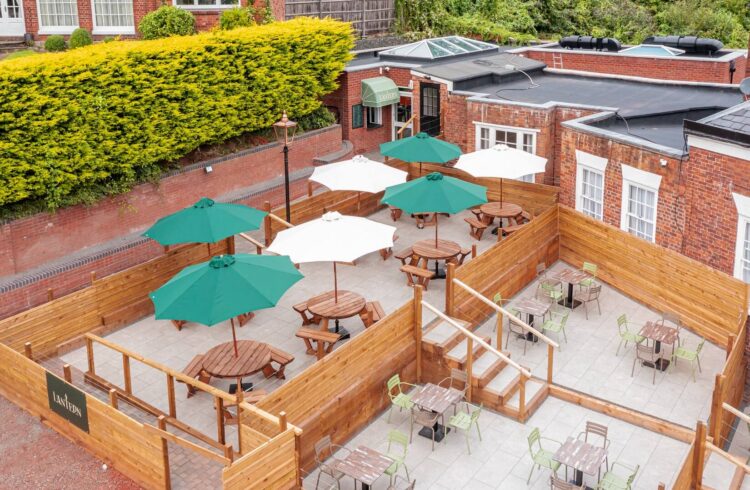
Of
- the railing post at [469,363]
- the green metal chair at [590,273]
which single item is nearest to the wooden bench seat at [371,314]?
the railing post at [469,363]

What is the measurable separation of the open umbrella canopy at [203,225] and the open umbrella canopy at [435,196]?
3259 millimetres

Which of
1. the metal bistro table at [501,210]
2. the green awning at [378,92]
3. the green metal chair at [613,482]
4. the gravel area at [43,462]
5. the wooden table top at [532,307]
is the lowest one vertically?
the green metal chair at [613,482]

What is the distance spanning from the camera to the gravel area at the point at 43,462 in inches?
463

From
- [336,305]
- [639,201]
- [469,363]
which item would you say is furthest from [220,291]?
[639,201]

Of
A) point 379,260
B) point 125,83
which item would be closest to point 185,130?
point 125,83

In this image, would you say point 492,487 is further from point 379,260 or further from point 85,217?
point 85,217

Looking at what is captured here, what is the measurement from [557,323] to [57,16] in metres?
19.2

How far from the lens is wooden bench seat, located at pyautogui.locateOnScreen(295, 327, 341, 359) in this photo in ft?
46.6

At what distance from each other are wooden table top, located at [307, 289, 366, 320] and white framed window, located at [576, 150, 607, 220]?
7484mm

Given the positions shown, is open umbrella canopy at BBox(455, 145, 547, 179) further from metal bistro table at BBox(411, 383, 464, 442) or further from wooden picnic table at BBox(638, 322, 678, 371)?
metal bistro table at BBox(411, 383, 464, 442)

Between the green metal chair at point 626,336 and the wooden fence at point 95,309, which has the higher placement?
the wooden fence at point 95,309

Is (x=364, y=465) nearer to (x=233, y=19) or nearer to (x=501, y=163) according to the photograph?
(x=501, y=163)

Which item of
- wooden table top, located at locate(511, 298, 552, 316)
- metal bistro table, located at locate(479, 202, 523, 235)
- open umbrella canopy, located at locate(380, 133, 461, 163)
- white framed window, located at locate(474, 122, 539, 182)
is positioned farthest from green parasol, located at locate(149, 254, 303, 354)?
white framed window, located at locate(474, 122, 539, 182)

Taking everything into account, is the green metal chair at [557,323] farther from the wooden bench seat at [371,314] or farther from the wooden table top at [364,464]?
the wooden table top at [364,464]
